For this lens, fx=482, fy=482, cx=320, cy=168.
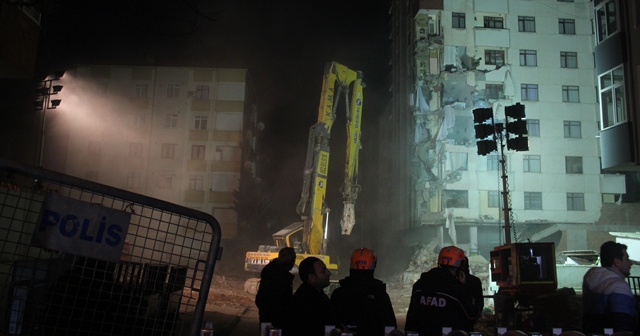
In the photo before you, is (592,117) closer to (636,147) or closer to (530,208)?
(530,208)

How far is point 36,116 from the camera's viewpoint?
44312 mm

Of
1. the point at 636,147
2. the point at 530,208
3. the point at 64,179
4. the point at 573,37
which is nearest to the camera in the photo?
the point at 64,179

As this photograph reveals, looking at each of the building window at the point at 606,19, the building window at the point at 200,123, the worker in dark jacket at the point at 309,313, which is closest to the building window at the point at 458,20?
the building window at the point at 200,123

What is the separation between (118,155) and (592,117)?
132 ft

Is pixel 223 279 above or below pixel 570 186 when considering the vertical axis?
below

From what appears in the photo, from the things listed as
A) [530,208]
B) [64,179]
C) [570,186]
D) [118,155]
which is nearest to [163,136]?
[118,155]

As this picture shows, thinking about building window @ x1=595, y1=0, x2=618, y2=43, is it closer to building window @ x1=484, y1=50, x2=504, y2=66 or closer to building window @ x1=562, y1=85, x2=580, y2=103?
building window @ x1=484, y1=50, x2=504, y2=66

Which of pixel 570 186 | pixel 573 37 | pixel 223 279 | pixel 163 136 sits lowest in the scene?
pixel 223 279

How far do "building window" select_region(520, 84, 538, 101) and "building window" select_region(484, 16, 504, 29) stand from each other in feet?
18.4

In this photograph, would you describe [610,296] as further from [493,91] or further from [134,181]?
[134,181]

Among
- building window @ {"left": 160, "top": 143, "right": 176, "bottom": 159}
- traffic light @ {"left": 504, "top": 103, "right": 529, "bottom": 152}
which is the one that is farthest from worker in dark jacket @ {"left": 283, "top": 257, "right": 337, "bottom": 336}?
building window @ {"left": 160, "top": 143, "right": 176, "bottom": 159}

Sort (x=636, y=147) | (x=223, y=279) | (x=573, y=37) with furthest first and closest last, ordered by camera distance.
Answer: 1. (x=573, y=37)
2. (x=223, y=279)
3. (x=636, y=147)

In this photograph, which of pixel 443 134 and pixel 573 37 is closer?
pixel 443 134

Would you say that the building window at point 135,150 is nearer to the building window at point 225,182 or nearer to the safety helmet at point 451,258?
the building window at point 225,182
